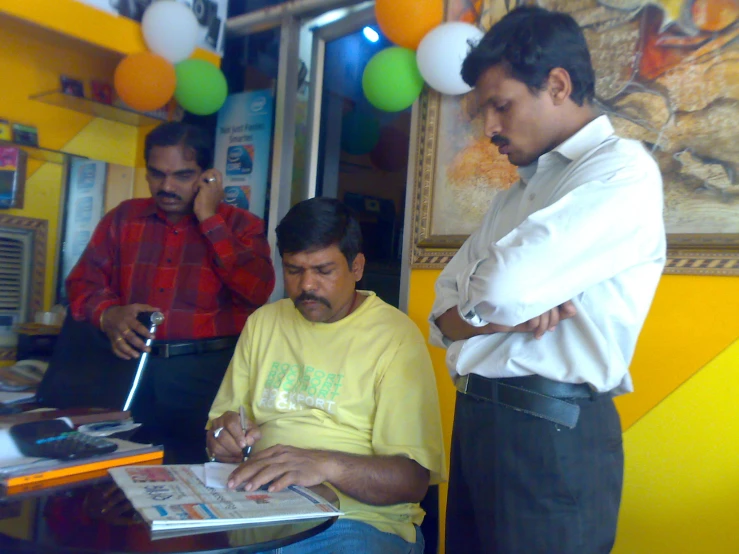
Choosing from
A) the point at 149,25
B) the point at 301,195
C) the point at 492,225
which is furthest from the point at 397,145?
the point at 492,225

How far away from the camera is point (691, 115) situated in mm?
1681

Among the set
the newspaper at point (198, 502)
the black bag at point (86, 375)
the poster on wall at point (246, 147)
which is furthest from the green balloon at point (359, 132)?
the newspaper at point (198, 502)

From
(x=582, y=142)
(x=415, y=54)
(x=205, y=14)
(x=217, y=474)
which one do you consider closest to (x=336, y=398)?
(x=217, y=474)

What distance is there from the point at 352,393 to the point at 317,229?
1.40 ft

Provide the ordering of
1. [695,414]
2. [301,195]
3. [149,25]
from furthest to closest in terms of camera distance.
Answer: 1. [301,195]
2. [149,25]
3. [695,414]

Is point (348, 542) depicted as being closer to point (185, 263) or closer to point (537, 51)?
point (537, 51)

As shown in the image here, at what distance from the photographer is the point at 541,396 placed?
111 centimetres

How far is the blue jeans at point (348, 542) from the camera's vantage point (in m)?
1.31

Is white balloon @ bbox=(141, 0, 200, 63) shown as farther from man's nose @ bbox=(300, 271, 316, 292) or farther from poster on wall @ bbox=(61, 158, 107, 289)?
man's nose @ bbox=(300, 271, 316, 292)

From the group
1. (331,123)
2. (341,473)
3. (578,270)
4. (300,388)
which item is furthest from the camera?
(331,123)

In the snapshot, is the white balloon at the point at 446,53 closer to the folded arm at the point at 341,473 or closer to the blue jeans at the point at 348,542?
the folded arm at the point at 341,473

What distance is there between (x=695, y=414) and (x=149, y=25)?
247 cm

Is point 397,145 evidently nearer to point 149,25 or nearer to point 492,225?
point 149,25

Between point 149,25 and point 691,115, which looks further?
point 149,25
